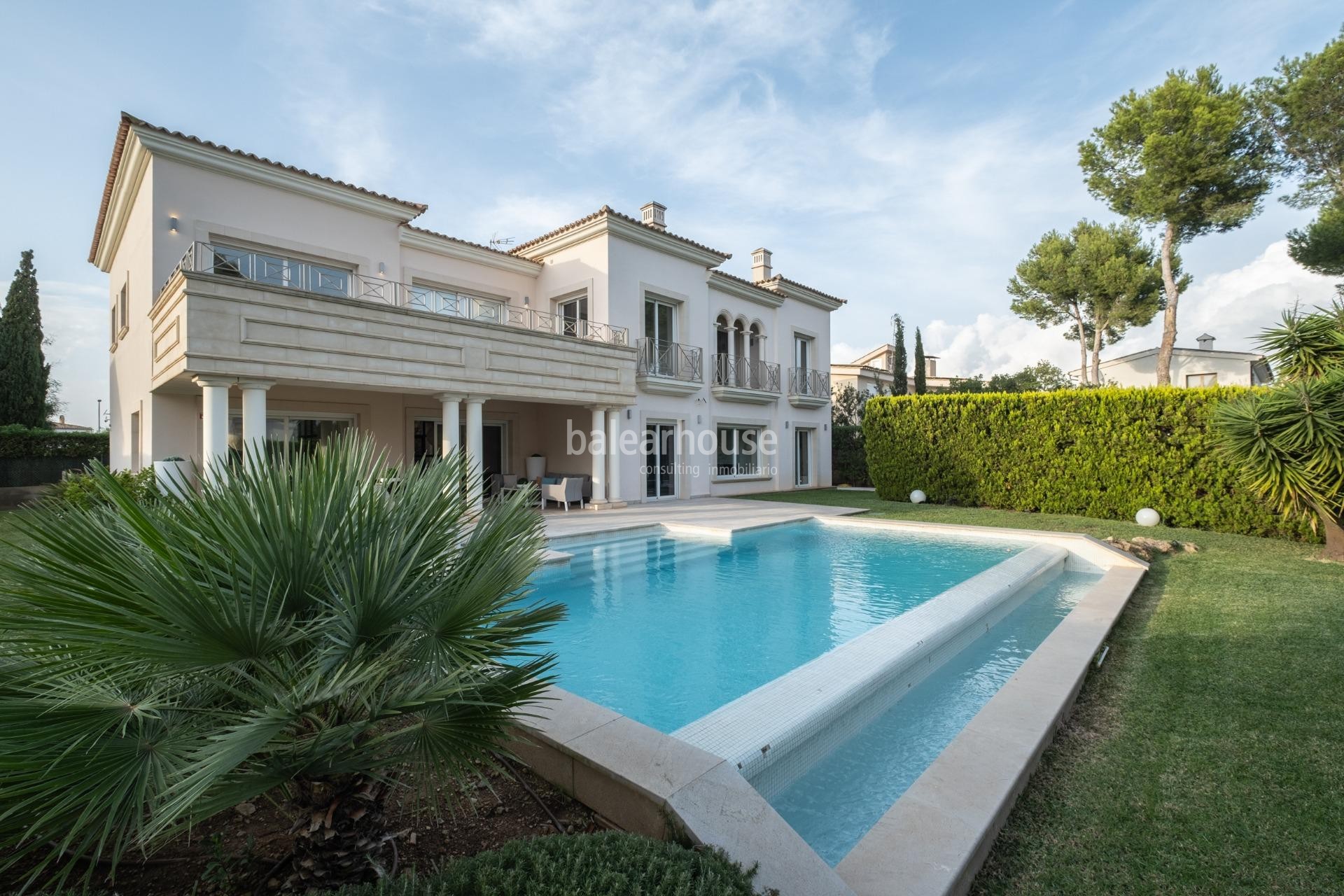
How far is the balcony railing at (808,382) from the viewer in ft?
77.9

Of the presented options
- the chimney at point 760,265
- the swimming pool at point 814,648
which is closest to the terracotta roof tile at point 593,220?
the chimney at point 760,265

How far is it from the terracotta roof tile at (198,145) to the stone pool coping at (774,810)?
13.1 metres

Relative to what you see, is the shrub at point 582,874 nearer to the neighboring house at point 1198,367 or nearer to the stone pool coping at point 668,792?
the stone pool coping at point 668,792

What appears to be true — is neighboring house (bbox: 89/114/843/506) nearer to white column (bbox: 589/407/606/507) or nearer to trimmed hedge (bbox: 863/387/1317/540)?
white column (bbox: 589/407/606/507)

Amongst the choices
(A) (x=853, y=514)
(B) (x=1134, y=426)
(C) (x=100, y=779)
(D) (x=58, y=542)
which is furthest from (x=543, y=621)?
(B) (x=1134, y=426)

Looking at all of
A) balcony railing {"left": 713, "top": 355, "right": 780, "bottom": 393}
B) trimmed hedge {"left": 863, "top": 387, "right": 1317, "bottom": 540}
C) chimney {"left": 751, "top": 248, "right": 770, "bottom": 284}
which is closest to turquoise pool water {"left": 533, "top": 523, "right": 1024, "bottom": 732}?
trimmed hedge {"left": 863, "top": 387, "right": 1317, "bottom": 540}

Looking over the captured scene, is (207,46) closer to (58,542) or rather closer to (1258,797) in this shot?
(58,542)

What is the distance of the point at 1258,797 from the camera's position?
3090 mm

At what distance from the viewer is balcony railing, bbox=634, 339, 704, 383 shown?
58.9 ft

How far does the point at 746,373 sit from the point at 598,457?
24.5 ft

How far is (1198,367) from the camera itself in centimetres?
3141

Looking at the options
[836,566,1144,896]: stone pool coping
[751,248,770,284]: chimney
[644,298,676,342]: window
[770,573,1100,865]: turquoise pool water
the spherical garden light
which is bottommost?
[770,573,1100,865]: turquoise pool water

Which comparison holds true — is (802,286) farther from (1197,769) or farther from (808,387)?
(1197,769)

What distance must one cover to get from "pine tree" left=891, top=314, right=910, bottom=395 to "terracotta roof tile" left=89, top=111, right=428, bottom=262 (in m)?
21.9
